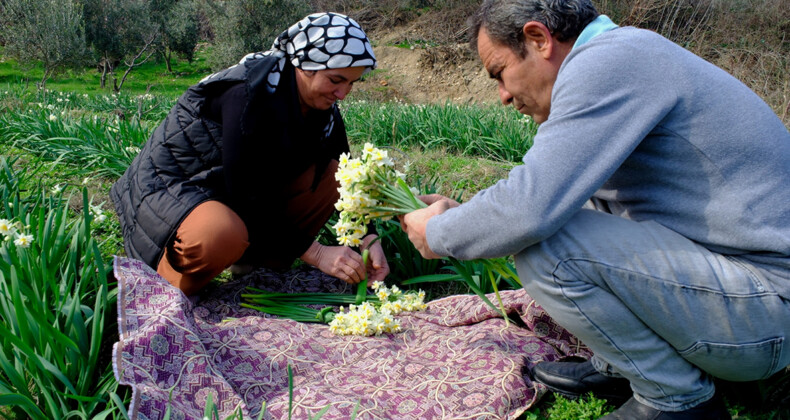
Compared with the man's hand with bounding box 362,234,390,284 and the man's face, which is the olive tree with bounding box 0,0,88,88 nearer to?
the man's hand with bounding box 362,234,390,284

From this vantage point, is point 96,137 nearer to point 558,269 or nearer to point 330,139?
point 330,139

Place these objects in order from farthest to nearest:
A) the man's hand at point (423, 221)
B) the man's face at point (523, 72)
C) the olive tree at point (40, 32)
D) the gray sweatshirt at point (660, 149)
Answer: the olive tree at point (40, 32), the man's hand at point (423, 221), the man's face at point (523, 72), the gray sweatshirt at point (660, 149)

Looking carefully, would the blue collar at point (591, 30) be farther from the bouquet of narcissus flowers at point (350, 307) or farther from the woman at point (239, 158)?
the bouquet of narcissus flowers at point (350, 307)

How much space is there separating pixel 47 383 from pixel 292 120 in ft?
4.48

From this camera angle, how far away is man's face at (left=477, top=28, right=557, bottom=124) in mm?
1635

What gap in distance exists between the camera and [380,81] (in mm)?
17141

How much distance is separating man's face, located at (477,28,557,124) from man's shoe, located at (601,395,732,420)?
2.99 ft

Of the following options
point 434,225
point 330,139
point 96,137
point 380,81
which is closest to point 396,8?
point 380,81

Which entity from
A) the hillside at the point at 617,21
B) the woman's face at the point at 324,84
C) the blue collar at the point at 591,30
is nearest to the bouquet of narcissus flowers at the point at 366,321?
the woman's face at the point at 324,84

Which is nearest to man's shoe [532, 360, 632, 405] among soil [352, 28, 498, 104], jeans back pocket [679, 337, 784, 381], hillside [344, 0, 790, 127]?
jeans back pocket [679, 337, 784, 381]

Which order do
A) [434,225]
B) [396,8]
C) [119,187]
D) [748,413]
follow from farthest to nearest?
[396,8], [119,187], [748,413], [434,225]

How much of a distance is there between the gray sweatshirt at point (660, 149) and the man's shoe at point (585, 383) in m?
0.59

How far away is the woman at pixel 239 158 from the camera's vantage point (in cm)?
235

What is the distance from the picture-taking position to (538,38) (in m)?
1.60
